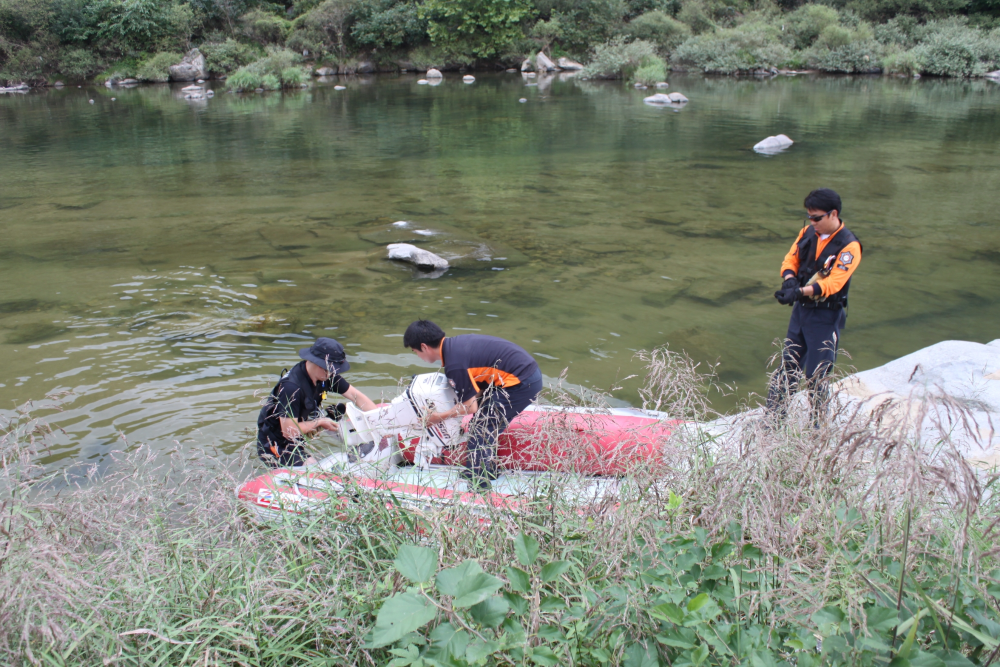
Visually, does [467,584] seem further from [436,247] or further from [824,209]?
[436,247]

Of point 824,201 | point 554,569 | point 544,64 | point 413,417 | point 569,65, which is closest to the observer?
point 554,569

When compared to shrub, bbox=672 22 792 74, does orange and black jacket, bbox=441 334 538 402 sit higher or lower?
lower

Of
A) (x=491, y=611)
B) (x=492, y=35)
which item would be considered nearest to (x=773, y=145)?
(x=491, y=611)

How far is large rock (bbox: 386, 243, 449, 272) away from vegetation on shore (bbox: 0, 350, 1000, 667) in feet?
17.4

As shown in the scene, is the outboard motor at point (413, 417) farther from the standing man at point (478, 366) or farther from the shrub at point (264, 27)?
the shrub at point (264, 27)

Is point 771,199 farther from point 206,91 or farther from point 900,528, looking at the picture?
point 206,91

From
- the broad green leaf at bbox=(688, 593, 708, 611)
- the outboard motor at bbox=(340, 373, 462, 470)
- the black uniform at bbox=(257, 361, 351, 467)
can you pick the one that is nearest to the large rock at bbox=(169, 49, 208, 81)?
the black uniform at bbox=(257, 361, 351, 467)

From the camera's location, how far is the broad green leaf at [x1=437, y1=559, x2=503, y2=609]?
1.57 m

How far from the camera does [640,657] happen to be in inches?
65.4

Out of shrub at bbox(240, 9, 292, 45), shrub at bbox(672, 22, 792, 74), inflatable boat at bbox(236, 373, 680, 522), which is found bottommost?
inflatable boat at bbox(236, 373, 680, 522)

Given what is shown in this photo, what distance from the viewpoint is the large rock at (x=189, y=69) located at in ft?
111

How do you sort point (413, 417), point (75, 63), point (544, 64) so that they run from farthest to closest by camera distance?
point (544, 64) → point (75, 63) → point (413, 417)

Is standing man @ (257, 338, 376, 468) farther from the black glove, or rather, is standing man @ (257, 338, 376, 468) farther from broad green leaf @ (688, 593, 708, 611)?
the black glove

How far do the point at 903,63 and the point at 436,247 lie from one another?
3144 cm
